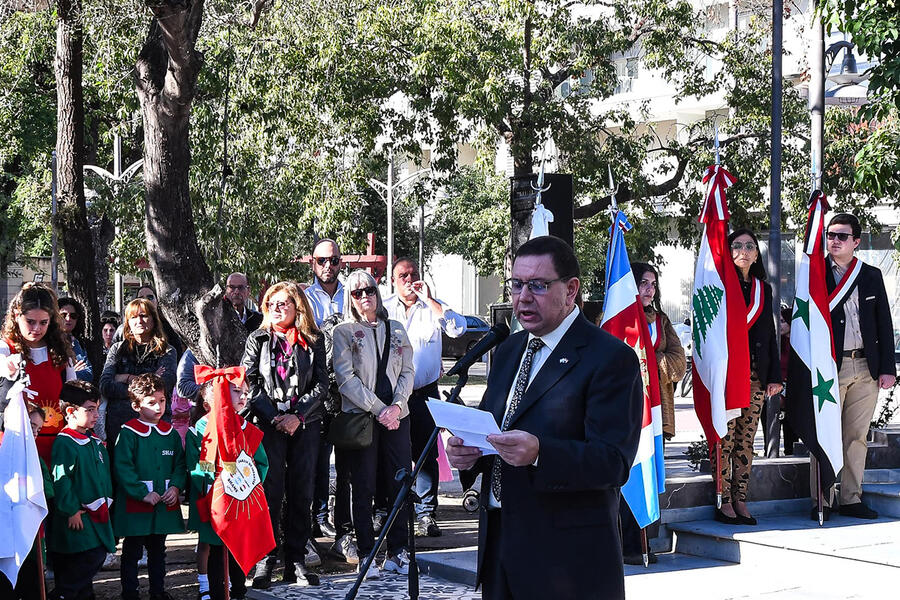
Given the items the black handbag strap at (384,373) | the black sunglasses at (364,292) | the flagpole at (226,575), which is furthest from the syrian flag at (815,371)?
the flagpole at (226,575)

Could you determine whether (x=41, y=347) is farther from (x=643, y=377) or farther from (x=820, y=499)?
(x=820, y=499)

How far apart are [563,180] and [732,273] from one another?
5.67 feet

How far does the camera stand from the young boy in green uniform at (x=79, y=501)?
6.88 meters

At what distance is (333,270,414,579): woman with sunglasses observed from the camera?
812cm

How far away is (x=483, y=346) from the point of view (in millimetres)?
4617

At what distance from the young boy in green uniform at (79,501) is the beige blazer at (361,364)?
176cm

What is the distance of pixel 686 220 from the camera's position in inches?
888

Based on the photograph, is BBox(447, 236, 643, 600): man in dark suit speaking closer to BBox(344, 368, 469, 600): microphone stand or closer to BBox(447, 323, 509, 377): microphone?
BBox(344, 368, 469, 600): microphone stand

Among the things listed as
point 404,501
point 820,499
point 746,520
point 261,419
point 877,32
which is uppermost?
point 877,32

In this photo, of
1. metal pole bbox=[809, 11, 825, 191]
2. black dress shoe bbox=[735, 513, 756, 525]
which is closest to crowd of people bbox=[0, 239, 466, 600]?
black dress shoe bbox=[735, 513, 756, 525]

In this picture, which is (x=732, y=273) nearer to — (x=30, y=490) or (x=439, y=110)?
(x=30, y=490)

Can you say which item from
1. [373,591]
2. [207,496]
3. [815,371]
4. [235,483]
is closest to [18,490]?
[207,496]

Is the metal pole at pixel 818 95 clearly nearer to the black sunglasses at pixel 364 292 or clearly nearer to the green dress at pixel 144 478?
the black sunglasses at pixel 364 292

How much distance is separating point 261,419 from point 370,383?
0.87 meters
